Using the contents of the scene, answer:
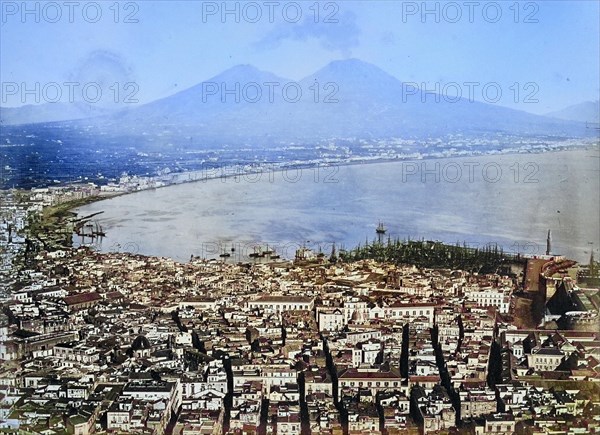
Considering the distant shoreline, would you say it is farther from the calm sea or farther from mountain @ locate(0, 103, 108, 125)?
mountain @ locate(0, 103, 108, 125)

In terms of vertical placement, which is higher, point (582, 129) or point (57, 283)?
point (582, 129)

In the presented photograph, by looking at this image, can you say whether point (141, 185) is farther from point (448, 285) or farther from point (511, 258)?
point (511, 258)

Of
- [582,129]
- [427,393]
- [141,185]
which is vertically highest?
[582,129]

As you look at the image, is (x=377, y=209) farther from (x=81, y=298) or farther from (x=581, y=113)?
(x=81, y=298)

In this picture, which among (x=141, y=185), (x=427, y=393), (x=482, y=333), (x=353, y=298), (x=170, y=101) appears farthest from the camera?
(x=141, y=185)

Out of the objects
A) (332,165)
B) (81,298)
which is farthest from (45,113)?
(332,165)

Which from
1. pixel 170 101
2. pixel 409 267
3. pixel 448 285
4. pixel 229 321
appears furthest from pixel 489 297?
pixel 170 101

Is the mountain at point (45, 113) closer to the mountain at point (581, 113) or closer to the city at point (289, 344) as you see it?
the city at point (289, 344)
